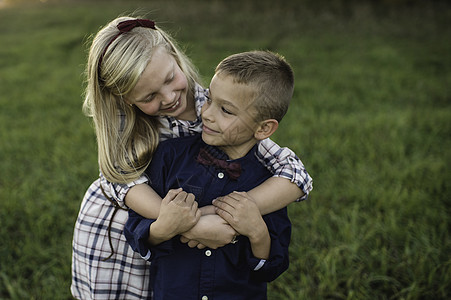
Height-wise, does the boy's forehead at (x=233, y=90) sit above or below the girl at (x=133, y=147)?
above

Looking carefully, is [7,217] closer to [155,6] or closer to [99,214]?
[99,214]

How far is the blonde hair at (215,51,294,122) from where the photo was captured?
1.26 m

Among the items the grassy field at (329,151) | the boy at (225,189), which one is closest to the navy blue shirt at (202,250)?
the boy at (225,189)

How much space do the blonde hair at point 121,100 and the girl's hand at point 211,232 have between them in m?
0.31

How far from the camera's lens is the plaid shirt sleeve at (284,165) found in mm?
1423

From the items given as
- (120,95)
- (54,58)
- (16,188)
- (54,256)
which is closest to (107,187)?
(120,95)

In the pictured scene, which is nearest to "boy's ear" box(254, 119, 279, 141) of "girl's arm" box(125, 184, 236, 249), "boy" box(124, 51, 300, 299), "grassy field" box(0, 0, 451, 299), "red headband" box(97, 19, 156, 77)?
"boy" box(124, 51, 300, 299)

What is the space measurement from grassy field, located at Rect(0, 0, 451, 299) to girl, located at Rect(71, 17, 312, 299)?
70 cm

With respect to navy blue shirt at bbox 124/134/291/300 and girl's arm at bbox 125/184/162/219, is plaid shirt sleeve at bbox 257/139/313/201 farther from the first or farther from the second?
girl's arm at bbox 125/184/162/219

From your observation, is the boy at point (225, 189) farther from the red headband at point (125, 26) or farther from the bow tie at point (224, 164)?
the red headband at point (125, 26)

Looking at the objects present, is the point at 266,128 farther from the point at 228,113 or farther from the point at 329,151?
the point at 329,151

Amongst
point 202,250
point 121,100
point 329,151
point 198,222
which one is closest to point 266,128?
point 198,222

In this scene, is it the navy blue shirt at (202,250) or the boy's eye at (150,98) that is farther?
the boy's eye at (150,98)

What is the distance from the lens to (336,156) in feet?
11.8
